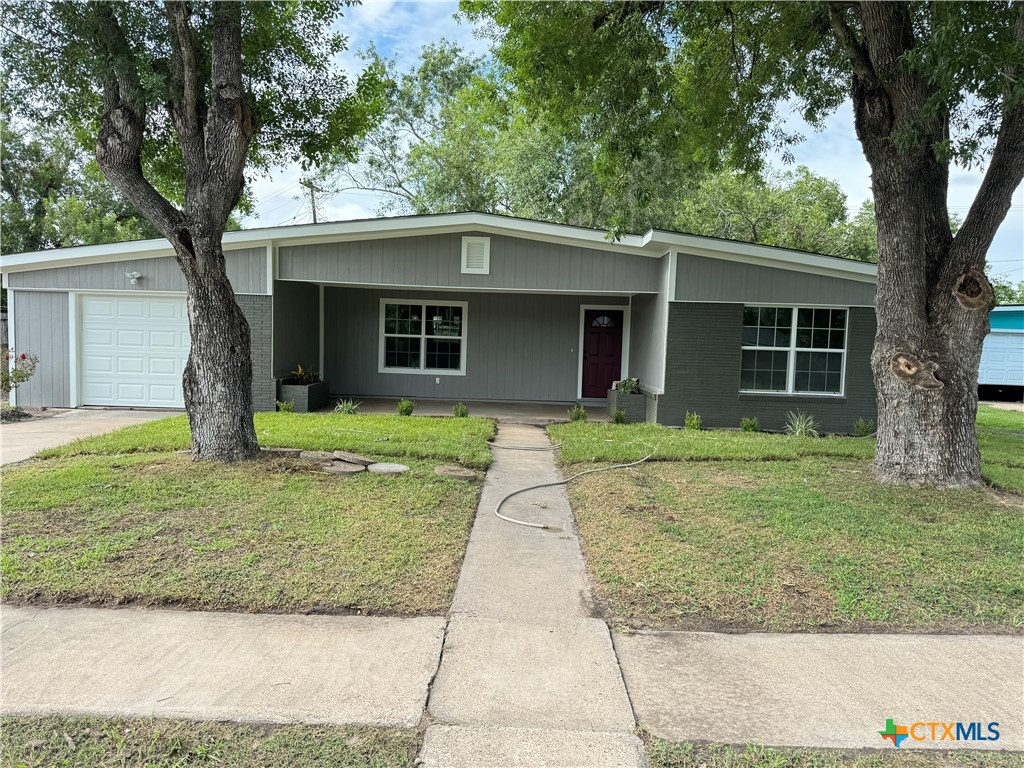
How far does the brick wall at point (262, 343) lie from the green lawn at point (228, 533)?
3517 millimetres

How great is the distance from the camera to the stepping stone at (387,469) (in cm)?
662

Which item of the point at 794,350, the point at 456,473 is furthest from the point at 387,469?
the point at 794,350

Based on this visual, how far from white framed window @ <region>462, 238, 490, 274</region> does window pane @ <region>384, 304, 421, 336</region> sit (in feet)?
9.12

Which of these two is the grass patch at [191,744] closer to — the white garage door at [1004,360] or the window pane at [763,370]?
the window pane at [763,370]

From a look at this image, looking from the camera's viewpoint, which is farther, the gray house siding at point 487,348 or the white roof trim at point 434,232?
the gray house siding at point 487,348

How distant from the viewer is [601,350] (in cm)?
1377

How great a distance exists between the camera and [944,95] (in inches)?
208

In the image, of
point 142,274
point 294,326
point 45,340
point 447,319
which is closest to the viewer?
point 142,274

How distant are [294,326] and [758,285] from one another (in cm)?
865

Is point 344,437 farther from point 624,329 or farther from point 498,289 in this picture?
point 624,329

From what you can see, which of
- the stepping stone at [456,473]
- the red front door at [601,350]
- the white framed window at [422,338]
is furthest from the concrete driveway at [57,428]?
the red front door at [601,350]

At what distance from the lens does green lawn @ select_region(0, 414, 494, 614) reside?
3.65m

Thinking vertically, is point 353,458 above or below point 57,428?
above

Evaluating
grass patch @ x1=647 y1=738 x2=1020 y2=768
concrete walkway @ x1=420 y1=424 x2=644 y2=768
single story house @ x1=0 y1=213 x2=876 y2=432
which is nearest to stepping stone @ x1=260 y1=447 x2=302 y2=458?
concrete walkway @ x1=420 y1=424 x2=644 y2=768
